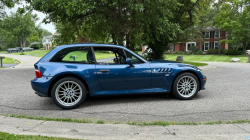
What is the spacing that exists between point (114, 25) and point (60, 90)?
8.12 meters

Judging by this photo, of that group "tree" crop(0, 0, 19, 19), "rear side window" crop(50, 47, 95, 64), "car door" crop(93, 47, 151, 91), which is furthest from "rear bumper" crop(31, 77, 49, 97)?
"tree" crop(0, 0, 19, 19)

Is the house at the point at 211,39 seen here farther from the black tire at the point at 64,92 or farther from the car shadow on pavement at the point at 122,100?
the black tire at the point at 64,92

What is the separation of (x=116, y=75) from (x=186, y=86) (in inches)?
74.8

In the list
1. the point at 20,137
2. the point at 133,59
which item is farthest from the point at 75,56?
the point at 20,137

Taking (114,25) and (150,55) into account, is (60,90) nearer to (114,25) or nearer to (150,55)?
(114,25)

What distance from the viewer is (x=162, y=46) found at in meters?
15.9

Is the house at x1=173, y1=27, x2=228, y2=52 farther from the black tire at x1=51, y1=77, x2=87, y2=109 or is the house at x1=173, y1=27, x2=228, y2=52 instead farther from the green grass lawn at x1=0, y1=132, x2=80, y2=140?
the green grass lawn at x1=0, y1=132, x2=80, y2=140

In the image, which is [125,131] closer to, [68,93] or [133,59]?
[68,93]

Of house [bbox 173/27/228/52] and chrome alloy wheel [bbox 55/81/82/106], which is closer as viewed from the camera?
chrome alloy wheel [bbox 55/81/82/106]

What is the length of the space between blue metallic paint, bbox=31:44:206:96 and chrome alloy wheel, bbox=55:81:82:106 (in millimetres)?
235

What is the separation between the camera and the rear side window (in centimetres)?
502

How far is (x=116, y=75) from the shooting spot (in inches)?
195

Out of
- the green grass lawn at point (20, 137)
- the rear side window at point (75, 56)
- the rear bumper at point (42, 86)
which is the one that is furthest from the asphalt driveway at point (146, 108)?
the green grass lawn at point (20, 137)

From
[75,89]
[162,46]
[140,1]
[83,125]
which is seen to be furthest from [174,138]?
[162,46]
